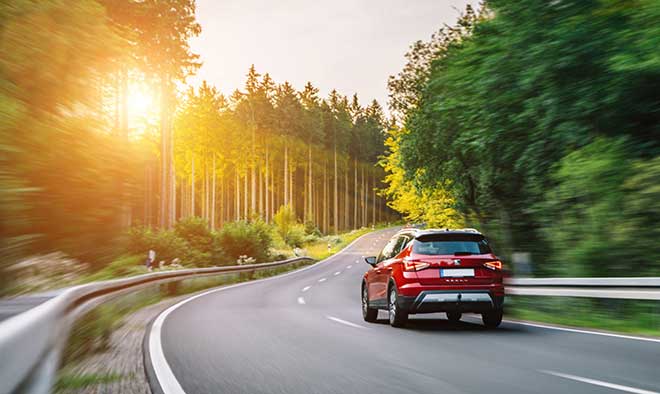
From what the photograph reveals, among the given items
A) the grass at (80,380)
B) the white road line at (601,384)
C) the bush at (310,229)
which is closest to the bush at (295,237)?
the bush at (310,229)

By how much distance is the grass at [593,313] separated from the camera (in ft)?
37.4

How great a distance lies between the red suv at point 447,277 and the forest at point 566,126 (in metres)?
3.33

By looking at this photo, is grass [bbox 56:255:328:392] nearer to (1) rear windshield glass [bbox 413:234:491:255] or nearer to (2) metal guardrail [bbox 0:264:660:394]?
(2) metal guardrail [bbox 0:264:660:394]

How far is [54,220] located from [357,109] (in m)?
116

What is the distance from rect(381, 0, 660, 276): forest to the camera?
1341 cm

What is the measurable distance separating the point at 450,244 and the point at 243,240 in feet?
97.7

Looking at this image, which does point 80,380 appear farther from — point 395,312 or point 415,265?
point 395,312

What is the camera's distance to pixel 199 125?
80.2m

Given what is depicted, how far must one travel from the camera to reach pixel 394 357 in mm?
8336

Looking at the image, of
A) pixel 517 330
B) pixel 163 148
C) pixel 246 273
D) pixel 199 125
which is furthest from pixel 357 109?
pixel 517 330

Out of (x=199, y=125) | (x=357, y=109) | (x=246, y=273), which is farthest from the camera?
(x=357, y=109)

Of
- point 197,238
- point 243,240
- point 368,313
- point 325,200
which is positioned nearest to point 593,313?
point 368,313

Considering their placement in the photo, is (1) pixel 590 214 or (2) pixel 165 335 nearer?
(2) pixel 165 335

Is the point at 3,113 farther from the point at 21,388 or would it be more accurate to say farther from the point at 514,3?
the point at 514,3
